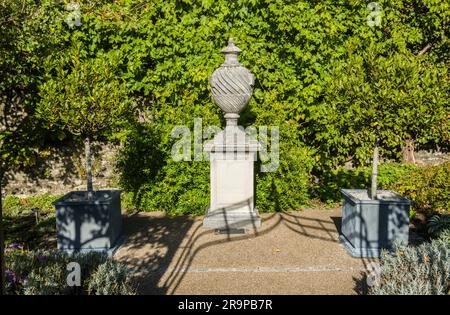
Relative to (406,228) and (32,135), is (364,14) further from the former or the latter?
(32,135)

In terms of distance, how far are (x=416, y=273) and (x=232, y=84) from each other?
3.96 meters

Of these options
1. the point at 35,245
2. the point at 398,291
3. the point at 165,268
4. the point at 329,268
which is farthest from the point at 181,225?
the point at 398,291

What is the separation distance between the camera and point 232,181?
263 inches

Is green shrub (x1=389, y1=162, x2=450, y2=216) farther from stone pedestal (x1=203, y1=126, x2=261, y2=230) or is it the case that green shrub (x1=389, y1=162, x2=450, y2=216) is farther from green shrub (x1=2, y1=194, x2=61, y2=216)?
green shrub (x1=2, y1=194, x2=61, y2=216)

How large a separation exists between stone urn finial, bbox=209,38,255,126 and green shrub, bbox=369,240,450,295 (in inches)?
132

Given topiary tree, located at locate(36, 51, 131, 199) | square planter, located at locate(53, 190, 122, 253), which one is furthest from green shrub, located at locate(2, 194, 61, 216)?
topiary tree, located at locate(36, 51, 131, 199)

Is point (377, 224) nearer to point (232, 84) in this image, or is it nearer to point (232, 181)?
point (232, 181)

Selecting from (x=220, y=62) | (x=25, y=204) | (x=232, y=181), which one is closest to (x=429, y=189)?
(x=232, y=181)

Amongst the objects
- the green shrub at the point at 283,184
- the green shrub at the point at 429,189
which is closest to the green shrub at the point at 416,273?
the green shrub at the point at 429,189

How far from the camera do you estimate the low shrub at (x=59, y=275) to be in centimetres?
359

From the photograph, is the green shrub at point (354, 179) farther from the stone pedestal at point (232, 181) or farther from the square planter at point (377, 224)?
the square planter at point (377, 224)
